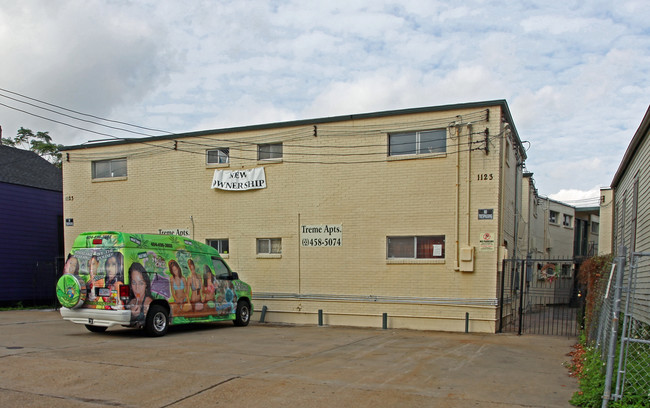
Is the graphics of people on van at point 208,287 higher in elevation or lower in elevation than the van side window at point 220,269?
lower

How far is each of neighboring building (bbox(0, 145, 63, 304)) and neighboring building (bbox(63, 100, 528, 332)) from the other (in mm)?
4342

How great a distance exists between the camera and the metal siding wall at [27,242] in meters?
21.0

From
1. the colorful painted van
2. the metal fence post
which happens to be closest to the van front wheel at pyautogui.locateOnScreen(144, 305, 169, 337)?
the colorful painted van

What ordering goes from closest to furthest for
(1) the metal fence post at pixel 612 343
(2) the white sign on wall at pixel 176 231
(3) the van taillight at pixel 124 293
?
(1) the metal fence post at pixel 612 343, (3) the van taillight at pixel 124 293, (2) the white sign on wall at pixel 176 231

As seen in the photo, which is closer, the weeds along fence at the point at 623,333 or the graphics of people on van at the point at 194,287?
the weeds along fence at the point at 623,333

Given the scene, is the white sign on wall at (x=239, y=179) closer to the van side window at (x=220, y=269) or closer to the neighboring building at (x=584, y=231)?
the van side window at (x=220, y=269)

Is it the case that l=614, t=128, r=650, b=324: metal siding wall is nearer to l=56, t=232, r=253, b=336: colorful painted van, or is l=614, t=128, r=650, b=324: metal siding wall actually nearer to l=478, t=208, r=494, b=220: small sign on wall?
l=478, t=208, r=494, b=220: small sign on wall

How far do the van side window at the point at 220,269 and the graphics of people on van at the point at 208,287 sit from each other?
0.27 m

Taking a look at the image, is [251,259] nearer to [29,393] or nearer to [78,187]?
[78,187]

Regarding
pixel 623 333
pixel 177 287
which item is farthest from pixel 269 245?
pixel 623 333

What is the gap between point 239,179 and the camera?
17750 mm

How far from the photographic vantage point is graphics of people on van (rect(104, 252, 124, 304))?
38.7 feet

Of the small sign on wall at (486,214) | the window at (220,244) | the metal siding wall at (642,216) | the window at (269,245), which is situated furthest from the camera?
the window at (220,244)

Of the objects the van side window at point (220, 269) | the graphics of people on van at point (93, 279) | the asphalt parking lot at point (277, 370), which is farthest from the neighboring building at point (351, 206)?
the graphics of people on van at point (93, 279)
